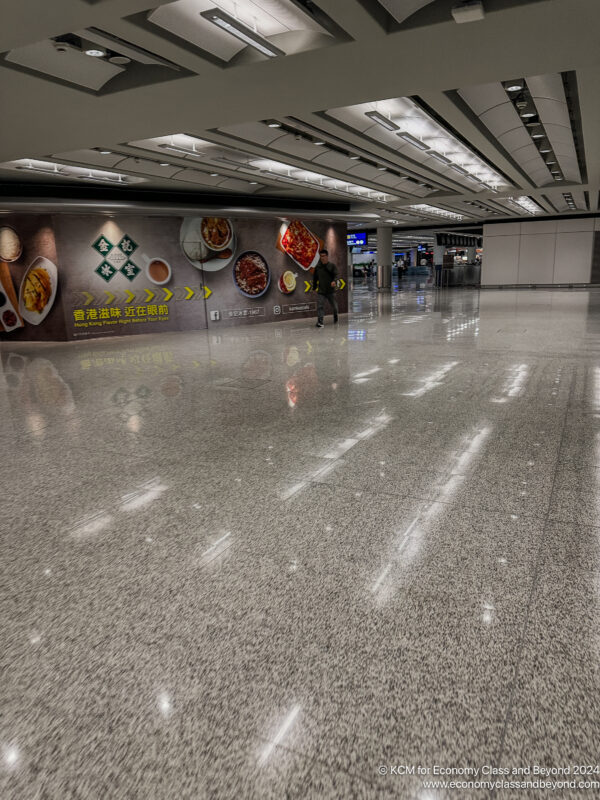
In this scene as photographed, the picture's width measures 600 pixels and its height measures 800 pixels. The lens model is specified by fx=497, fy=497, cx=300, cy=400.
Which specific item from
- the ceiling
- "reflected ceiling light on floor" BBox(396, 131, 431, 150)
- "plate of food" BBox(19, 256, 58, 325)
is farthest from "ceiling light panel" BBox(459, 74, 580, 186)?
"plate of food" BBox(19, 256, 58, 325)

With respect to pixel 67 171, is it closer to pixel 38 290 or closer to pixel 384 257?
pixel 38 290

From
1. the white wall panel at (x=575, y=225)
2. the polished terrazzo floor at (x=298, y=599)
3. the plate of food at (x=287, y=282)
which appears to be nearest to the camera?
the polished terrazzo floor at (x=298, y=599)

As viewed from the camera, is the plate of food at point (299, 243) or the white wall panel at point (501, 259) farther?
the white wall panel at point (501, 259)

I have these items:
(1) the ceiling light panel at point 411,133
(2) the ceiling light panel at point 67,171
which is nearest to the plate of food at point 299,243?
(1) the ceiling light panel at point 411,133

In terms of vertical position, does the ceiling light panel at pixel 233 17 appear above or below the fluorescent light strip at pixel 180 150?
below

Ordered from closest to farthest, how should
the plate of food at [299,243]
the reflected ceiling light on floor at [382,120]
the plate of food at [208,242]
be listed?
1. the reflected ceiling light on floor at [382,120]
2. the plate of food at [208,242]
3. the plate of food at [299,243]

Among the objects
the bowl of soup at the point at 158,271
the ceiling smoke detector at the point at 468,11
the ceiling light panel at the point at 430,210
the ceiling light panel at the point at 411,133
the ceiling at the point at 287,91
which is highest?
the ceiling light panel at the point at 430,210

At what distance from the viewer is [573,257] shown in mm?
26375

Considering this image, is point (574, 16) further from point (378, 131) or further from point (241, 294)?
point (241, 294)

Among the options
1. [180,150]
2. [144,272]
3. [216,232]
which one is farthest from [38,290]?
[180,150]

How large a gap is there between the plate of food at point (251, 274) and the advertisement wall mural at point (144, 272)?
0.03 metres

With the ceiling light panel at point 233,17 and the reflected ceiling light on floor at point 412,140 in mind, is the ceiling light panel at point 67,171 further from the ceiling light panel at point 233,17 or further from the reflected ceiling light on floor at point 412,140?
the reflected ceiling light on floor at point 412,140

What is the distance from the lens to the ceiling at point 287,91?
13.3 ft

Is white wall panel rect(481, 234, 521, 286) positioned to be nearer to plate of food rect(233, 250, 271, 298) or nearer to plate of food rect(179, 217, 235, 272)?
plate of food rect(233, 250, 271, 298)
